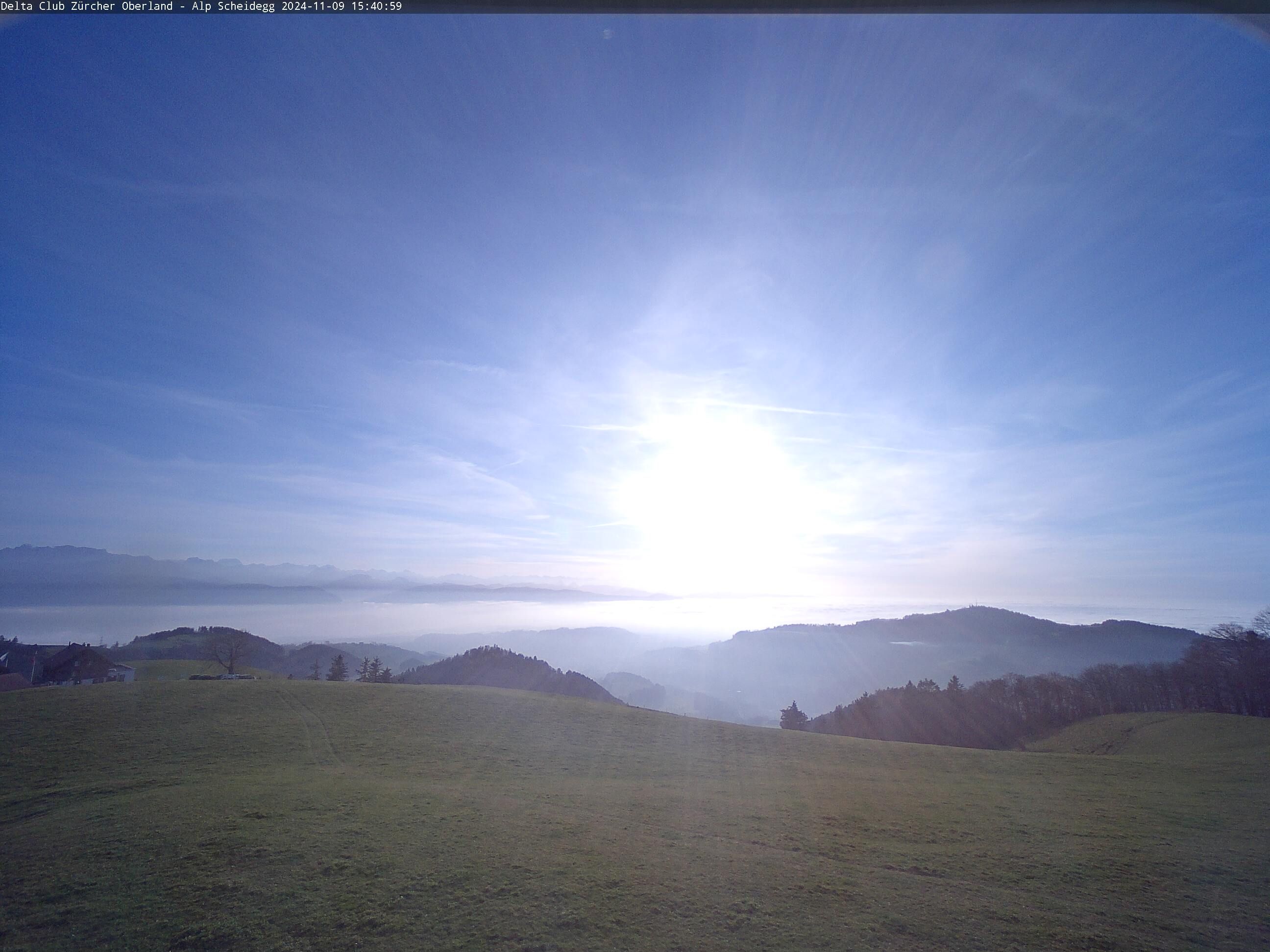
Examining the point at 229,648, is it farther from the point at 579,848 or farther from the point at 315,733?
the point at 579,848

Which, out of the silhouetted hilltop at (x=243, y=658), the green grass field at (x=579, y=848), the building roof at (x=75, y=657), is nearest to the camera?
the green grass field at (x=579, y=848)

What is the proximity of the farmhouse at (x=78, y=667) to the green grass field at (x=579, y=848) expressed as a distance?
26.3 m

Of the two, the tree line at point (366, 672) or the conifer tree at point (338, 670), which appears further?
the conifer tree at point (338, 670)

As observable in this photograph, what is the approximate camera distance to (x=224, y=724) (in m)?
27.3

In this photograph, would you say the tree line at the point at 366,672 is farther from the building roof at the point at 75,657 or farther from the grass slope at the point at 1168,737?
the grass slope at the point at 1168,737

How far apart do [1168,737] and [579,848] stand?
177ft

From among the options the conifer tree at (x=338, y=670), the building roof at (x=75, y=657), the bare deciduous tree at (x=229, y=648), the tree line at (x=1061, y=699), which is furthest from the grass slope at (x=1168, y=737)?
the bare deciduous tree at (x=229, y=648)

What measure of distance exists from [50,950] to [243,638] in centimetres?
8832

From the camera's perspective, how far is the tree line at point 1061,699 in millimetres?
56938

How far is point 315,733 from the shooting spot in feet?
90.9

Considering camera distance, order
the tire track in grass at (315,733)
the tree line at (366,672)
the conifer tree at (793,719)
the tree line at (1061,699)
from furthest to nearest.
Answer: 1. the tree line at (366,672)
2. the conifer tree at (793,719)
3. the tree line at (1061,699)
4. the tire track in grass at (315,733)

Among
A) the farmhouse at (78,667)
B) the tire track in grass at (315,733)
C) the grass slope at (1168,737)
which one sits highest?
the farmhouse at (78,667)

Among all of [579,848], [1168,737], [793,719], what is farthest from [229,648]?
[1168,737]

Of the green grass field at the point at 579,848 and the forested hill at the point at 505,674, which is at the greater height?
the green grass field at the point at 579,848
